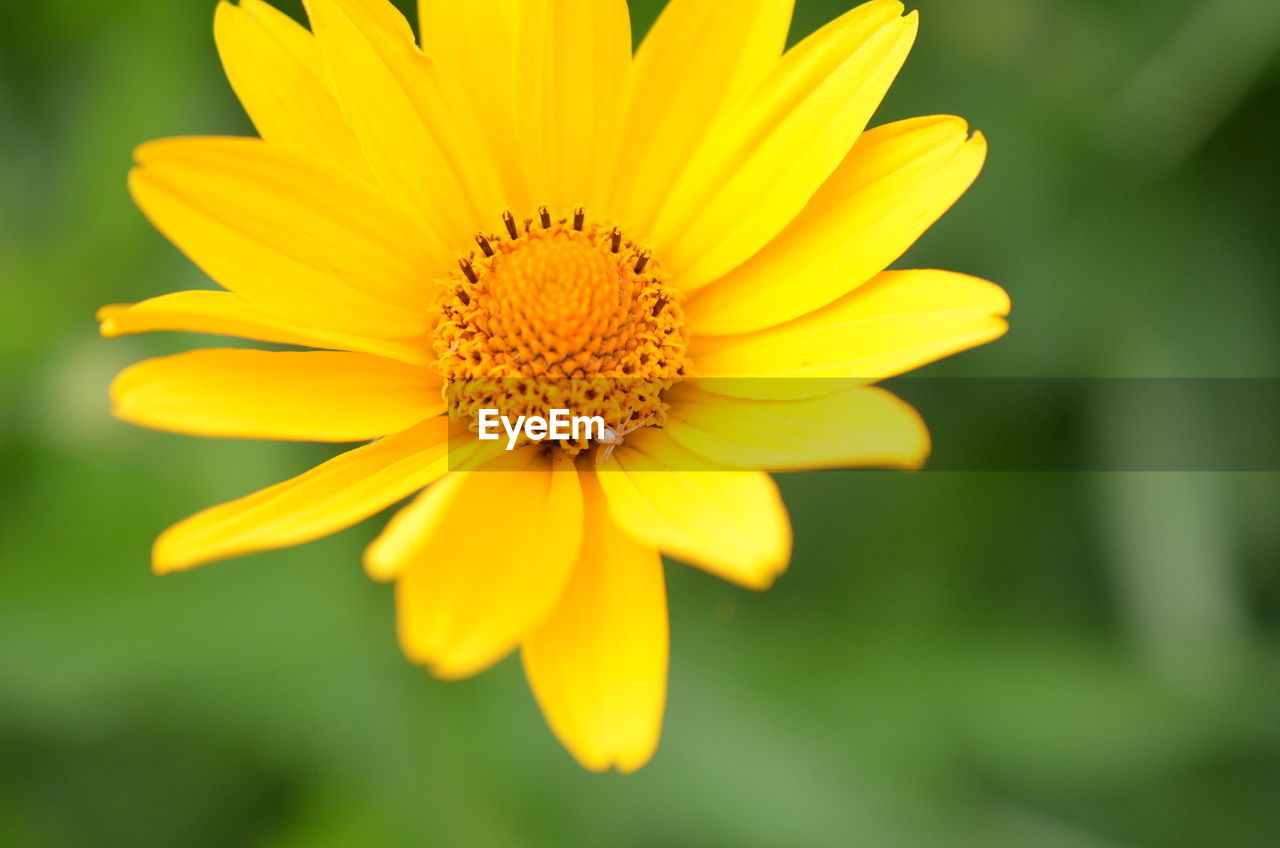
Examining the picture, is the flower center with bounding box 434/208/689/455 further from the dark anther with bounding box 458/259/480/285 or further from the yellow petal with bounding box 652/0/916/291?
the yellow petal with bounding box 652/0/916/291

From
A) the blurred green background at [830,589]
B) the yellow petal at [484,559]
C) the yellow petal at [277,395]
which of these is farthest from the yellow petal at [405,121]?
the blurred green background at [830,589]

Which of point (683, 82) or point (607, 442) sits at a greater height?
point (683, 82)

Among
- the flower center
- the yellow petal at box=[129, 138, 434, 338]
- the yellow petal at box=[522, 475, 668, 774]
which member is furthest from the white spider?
the yellow petal at box=[129, 138, 434, 338]

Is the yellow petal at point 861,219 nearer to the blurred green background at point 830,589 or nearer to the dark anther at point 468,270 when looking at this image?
the dark anther at point 468,270

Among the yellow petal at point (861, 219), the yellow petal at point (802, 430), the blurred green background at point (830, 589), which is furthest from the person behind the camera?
the blurred green background at point (830, 589)

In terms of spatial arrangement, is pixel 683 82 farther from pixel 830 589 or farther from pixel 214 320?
pixel 830 589

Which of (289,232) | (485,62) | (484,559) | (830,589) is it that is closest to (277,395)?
(289,232)
